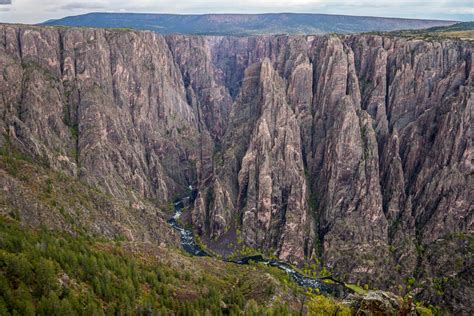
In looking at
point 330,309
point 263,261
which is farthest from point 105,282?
point 263,261

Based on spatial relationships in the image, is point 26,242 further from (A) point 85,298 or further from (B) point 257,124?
(B) point 257,124

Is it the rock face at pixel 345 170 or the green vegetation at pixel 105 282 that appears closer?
the green vegetation at pixel 105 282

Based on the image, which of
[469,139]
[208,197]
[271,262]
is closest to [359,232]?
[271,262]

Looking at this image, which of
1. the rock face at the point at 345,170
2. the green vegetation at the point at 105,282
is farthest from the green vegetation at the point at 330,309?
the rock face at the point at 345,170

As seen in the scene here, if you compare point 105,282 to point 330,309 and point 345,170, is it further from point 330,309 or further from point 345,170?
point 345,170

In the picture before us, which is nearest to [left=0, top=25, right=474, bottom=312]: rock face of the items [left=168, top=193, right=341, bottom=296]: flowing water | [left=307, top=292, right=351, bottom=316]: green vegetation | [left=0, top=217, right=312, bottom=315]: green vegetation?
[left=168, top=193, right=341, bottom=296]: flowing water

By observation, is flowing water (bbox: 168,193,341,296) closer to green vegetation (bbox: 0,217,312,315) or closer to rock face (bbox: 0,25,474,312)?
rock face (bbox: 0,25,474,312)

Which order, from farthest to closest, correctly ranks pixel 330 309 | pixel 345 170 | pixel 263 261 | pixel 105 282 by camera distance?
1. pixel 345 170
2. pixel 263 261
3. pixel 105 282
4. pixel 330 309

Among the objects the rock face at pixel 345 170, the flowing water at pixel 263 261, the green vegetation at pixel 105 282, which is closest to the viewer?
the green vegetation at pixel 105 282

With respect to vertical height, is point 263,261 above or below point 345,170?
below

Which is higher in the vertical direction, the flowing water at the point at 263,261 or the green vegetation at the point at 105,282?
the green vegetation at the point at 105,282

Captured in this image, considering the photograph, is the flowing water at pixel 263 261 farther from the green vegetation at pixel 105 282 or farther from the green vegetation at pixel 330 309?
the green vegetation at pixel 330 309
